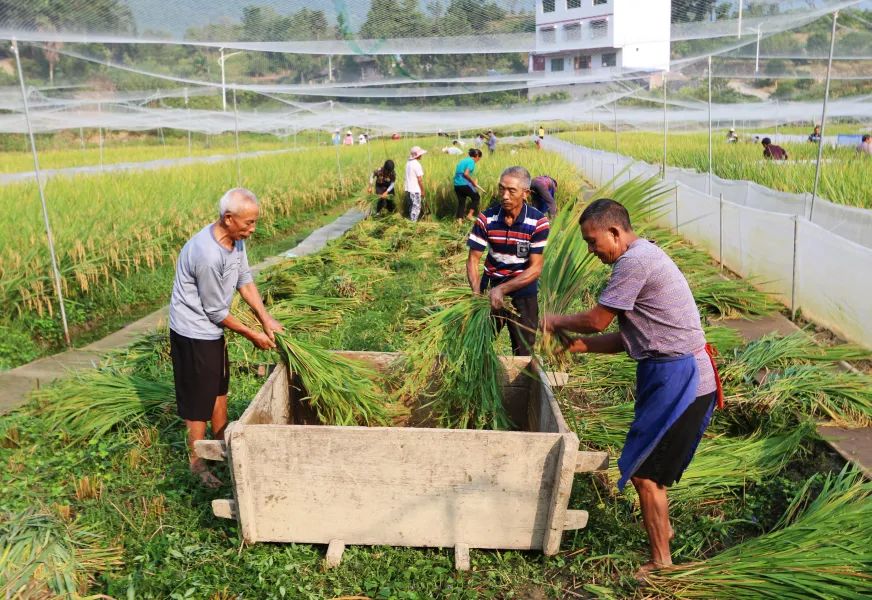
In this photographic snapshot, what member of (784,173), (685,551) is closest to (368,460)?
(685,551)

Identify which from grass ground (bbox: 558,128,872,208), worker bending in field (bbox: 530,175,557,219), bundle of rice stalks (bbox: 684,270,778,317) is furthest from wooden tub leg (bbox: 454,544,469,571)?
grass ground (bbox: 558,128,872,208)

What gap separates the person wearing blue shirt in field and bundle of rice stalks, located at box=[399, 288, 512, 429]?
6.44 metres

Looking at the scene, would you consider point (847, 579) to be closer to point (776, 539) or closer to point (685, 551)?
point (776, 539)

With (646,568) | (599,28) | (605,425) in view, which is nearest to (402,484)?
(646,568)

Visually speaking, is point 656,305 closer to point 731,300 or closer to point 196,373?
point 196,373

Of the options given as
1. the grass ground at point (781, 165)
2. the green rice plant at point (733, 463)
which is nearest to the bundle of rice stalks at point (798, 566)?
the green rice plant at point (733, 463)

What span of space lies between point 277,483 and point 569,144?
1847 cm

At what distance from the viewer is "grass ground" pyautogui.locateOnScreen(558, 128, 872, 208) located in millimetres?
7168

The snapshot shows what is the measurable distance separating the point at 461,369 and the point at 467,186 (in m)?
6.83

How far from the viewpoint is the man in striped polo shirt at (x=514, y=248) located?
11.1ft

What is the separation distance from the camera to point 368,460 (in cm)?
239

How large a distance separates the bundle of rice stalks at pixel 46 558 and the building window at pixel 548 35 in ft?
15.5

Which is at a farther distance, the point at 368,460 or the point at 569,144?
the point at 569,144

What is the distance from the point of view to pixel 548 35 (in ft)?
18.6
